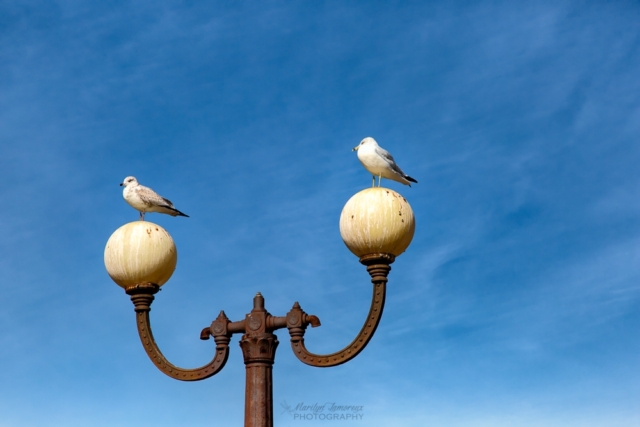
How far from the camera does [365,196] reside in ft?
23.5

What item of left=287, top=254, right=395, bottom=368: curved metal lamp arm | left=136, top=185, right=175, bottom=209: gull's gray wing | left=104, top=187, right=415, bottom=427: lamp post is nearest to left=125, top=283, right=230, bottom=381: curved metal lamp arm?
left=104, top=187, right=415, bottom=427: lamp post

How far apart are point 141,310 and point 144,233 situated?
2.19ft

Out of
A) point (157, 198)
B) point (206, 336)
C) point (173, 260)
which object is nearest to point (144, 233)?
point (173, 260)

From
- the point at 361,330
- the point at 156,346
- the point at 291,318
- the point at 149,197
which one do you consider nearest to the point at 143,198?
the point at 149,197

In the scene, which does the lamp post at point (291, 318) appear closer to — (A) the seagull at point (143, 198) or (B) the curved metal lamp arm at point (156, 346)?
(B) the curved metal lamp arm at point (156, 346)

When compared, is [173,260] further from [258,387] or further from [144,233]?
[258,387]

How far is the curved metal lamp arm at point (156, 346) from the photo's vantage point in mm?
7078

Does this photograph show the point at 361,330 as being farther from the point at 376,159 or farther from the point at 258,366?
the point at 376,159

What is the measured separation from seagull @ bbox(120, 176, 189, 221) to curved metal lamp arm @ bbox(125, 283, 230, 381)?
174 centimetres

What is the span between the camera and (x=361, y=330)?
6770 millimetres

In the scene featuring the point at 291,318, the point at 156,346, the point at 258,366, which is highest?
the point at 156,346

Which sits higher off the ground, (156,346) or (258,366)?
(156,346)

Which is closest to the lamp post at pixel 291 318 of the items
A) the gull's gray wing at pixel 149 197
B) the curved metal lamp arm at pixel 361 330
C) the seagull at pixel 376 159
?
the curved metal lamp arm at pixel 361 330

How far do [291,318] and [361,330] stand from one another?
546mm
